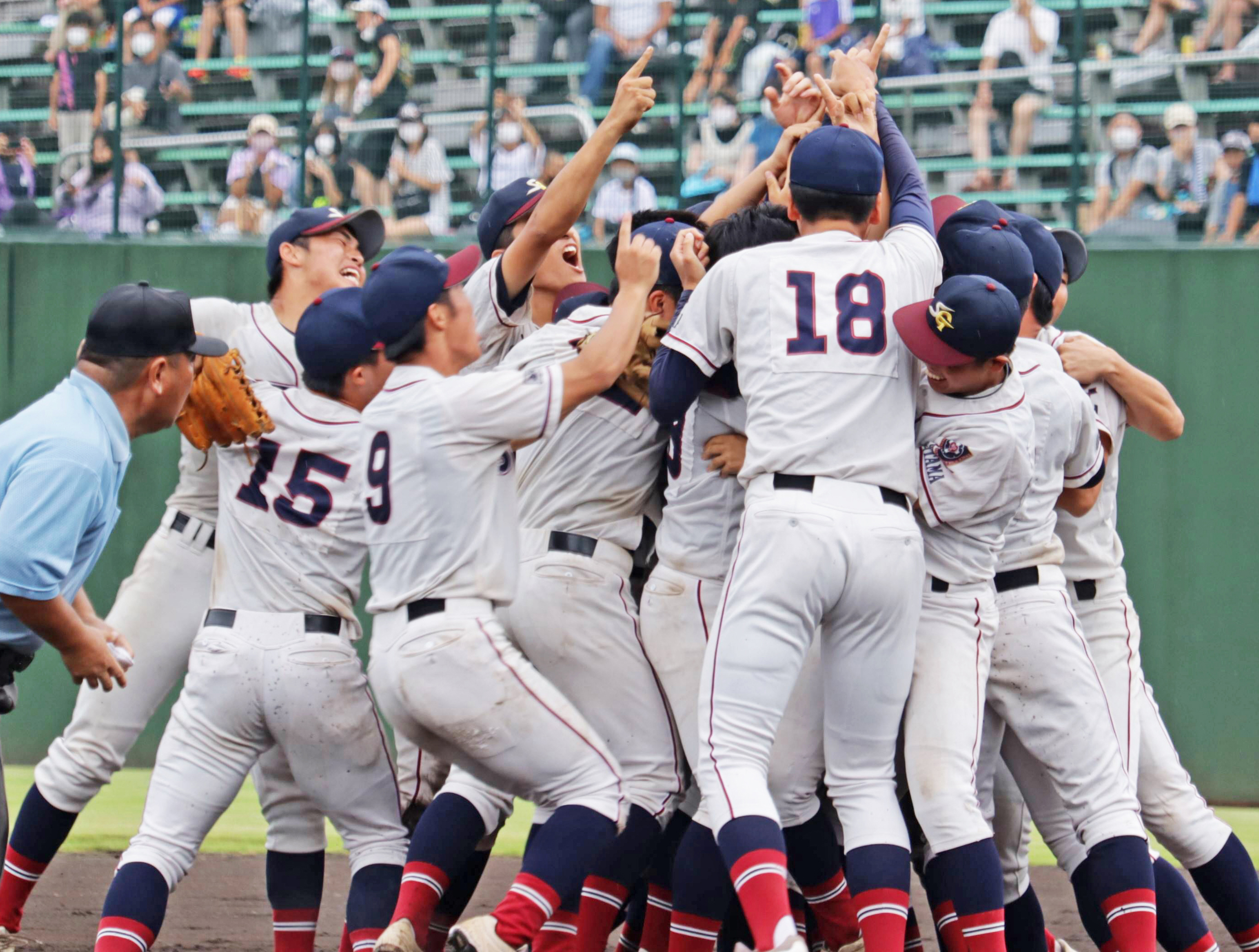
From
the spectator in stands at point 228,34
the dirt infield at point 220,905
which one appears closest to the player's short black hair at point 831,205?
the dirt infield at point 220,905

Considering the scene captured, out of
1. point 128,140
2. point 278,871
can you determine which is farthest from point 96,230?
point 278,871

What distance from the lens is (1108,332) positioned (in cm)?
778

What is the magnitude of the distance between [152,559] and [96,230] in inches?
160

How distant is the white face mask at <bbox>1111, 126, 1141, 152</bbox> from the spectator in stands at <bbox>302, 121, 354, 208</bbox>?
13.7 feet

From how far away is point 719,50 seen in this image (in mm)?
8406

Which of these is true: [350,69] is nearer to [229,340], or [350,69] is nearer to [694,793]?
[229,340]

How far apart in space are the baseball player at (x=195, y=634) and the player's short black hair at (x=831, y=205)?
150 centimetres

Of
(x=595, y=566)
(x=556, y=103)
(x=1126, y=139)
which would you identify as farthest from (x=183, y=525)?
(x=1126, y=139)

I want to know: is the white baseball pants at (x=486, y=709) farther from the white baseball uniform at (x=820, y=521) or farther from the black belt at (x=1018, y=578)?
the black belt at (x=1018, y=578)

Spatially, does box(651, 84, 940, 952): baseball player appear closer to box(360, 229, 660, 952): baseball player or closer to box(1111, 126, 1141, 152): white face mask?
box(360, 229, 660, 952): baseball player

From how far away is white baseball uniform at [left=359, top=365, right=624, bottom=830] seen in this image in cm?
345

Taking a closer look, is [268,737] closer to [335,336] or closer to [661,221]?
[335,336]

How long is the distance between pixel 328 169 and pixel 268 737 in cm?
536

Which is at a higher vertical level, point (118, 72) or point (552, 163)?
point (118, 72)
